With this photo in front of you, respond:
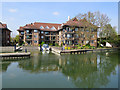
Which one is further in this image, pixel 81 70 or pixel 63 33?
pixel 63 33

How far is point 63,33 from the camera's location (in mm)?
48844

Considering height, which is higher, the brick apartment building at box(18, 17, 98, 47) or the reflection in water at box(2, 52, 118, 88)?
the brick apartment building at box(18, 17, 98, 47)

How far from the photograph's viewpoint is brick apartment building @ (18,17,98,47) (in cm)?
4366

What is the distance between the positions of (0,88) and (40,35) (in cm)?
4833

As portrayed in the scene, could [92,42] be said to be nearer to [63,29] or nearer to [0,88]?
[63,29]

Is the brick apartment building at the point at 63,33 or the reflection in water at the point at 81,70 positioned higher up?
the brick apartment building at the point at 63,33

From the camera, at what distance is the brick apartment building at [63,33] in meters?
43.7

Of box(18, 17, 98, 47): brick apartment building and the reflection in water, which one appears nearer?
the reflection in water

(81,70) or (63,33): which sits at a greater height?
(63,33)

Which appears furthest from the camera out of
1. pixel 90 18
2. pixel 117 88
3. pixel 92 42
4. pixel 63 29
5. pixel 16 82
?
pixel 92 42

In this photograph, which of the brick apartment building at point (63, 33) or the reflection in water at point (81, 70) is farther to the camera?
the brick apartment building at point (63, 33)

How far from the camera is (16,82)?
9438 millimetres

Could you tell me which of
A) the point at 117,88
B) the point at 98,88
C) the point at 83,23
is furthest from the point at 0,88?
the point at 83,23

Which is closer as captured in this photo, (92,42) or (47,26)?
(92,42)
